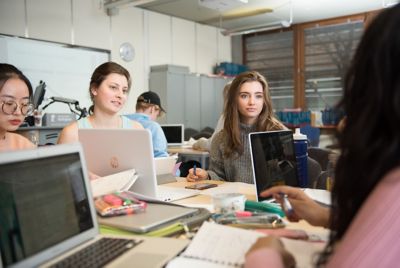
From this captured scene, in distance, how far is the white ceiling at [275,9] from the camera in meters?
5.86

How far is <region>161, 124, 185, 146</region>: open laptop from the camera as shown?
5445 millimetres

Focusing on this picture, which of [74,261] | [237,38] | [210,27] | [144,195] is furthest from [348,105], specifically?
[237,38]

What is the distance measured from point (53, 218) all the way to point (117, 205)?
1.19 ft

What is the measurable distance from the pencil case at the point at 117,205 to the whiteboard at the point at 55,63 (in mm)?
3789

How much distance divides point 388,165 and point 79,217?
0.86 metres

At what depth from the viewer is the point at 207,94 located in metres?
7.07

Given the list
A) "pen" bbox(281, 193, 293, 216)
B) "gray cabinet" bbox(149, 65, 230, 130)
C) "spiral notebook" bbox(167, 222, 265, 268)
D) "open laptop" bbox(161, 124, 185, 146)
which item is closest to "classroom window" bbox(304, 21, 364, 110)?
"gray cabinet" bbox(149, 65, 230, 130)

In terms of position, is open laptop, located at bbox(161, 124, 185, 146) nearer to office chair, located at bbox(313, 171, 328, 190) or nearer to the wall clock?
the wall clock

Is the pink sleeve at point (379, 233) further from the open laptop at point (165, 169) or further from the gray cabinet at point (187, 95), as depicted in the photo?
the gray cabinet at point (187, 95)

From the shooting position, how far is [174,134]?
5469 mm

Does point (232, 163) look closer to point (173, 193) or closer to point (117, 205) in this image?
point (173, 193)

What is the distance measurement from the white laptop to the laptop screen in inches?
17.8

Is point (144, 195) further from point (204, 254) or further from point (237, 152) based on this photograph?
point (237, 152)

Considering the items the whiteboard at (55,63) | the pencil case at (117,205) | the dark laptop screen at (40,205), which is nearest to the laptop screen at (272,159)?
the pencil case at (117,205)
